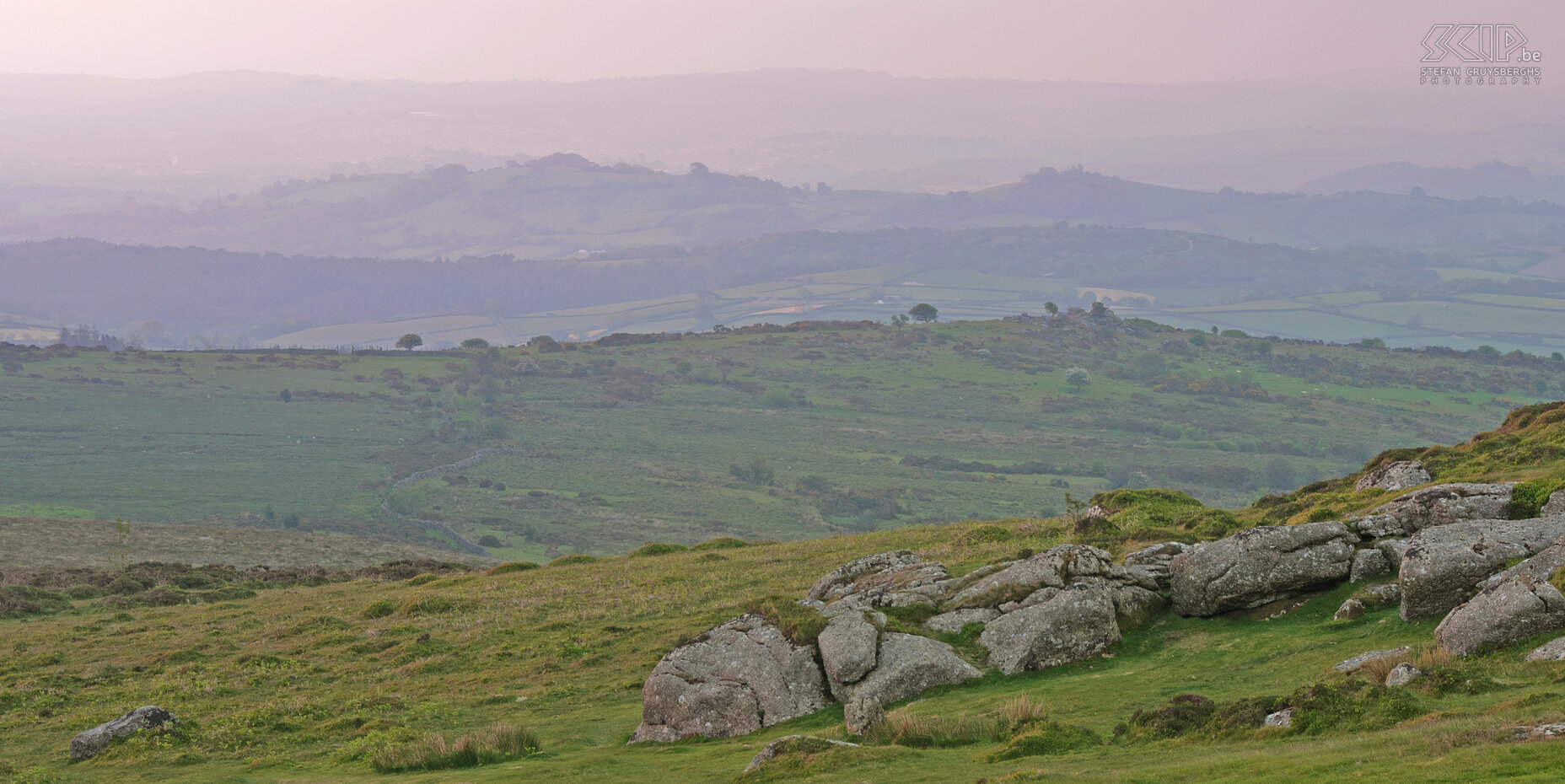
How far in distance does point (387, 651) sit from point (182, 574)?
30.9m

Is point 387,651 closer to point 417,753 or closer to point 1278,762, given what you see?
point 417,753

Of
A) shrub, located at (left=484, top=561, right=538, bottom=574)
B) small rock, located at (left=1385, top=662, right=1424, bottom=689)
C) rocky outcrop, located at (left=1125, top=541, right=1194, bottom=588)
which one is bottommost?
shrub, located at (left=484, top=561, right=538, bottom=574)

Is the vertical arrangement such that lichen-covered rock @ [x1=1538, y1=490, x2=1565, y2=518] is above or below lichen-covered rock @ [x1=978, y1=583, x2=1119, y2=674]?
above

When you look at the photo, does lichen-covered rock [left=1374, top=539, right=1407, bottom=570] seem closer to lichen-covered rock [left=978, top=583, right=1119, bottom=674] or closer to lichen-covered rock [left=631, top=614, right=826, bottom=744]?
lichen-covered rock [left=978, top=583, right=1119, bottom=674]

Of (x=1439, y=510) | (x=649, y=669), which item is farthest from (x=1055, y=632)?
(x=649, y=669)

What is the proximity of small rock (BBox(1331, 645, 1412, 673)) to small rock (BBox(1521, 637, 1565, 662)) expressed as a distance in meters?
2.08

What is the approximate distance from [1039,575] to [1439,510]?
10099mm

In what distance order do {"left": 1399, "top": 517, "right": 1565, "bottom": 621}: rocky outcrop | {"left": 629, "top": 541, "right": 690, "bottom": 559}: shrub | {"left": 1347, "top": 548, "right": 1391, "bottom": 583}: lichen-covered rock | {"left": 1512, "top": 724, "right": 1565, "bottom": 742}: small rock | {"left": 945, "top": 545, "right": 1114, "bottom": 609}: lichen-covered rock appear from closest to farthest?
{"left": 1512, "top": 724, "right": 1565, "bottom": 742}: small rock
{"left": 1399, "top": 517, "right": 1565, "bottom": 621}: rocky outcrop
{"left": 1347, "top": 548, "right": 1391, "bottom": 583}: lichen-covered rock
{"left": 945, "top": 545, "right": 1114, "bottom": 609}: lichen-covered rock
{"left": 629, "top": 541, "right": 690, "bottom": 559}: shrub

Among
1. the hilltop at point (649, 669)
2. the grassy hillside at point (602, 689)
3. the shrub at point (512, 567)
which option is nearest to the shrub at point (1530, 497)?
the hilltop at point (649, 669)

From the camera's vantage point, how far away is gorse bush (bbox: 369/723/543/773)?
74.9 ft

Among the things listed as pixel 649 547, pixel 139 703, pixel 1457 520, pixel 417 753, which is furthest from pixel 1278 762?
pixel 649 547

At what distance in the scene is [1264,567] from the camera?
2584 centimetres

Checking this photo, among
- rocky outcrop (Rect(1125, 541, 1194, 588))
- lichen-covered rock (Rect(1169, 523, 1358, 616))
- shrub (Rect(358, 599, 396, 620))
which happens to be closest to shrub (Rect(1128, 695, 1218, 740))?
lichen-covered rock (Rect(1169, 523, 1358, 616))

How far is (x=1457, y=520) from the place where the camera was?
26.0 m
